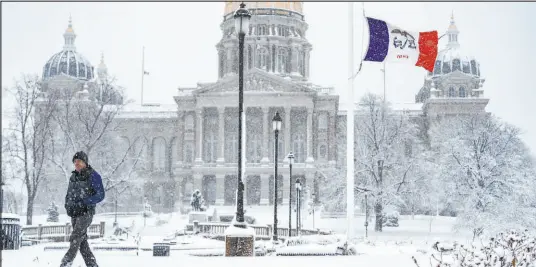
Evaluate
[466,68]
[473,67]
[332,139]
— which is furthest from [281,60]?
[473,67]

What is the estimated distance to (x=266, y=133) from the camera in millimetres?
72875

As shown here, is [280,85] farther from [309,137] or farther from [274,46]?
[274,46]

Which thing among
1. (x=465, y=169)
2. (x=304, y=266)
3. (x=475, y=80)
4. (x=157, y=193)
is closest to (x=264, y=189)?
(x=157, y=193)

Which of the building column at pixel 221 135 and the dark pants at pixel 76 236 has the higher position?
the building column at pixel 221 135

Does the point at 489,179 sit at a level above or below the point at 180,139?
below

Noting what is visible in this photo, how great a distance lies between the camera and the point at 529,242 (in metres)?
10.1

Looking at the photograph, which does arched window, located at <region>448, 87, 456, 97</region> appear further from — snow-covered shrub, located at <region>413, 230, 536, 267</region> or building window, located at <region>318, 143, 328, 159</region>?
snow-covered shrub, located at <region>413, 230, 536, 267</region>

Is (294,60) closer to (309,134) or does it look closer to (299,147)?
(299,147)

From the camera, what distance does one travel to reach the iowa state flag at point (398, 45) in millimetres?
17359

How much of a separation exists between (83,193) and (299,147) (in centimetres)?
6446

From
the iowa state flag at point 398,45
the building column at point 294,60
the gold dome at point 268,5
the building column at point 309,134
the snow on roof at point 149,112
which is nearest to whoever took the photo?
the iowa state flag at point 398,45

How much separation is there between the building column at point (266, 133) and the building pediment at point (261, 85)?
2104 mm

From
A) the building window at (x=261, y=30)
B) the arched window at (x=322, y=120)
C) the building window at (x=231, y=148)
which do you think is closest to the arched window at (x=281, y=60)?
the building window at (x=261, y=30)

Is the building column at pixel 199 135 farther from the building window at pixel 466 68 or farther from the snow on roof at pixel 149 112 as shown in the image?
the building window at pixel 466 68
